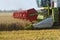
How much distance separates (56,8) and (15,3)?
2.23m

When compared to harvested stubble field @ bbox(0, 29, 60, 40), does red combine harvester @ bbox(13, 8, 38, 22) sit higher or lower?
higher

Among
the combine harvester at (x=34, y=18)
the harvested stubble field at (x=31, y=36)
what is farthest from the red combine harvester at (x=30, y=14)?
the harvested stubble field at (x=31, y=36)

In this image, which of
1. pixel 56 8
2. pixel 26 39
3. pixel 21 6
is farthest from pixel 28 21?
pixel 26 39

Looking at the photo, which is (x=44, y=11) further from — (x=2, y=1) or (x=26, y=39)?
(x=26, y=39)

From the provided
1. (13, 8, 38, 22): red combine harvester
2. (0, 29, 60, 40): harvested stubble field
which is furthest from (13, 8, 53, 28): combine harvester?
(0, 29, 60, 40): harvested stubble field

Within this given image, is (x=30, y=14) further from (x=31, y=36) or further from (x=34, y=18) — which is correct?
(x=31, y=36)

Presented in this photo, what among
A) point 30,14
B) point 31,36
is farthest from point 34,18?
point 31,36

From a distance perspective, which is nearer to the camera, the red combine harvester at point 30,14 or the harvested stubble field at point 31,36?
the harvested stubble field at point 31,36

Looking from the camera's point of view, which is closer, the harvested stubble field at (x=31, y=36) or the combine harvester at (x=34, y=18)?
Answer: the harvested stubble field at (x=31, y=36)

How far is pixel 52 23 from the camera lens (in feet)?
44.9

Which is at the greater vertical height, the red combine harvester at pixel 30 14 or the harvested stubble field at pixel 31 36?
the red combine harvester at pixel 30 14

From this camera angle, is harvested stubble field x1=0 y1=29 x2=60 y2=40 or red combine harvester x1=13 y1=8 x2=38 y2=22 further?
red combine harvester x1=13 y1=8 x2=38 y2=22

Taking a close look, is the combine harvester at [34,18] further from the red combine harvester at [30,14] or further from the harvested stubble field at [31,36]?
the harvested stubble field at [31,36]

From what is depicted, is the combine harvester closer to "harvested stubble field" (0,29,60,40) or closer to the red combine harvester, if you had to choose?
the red combine harvester
